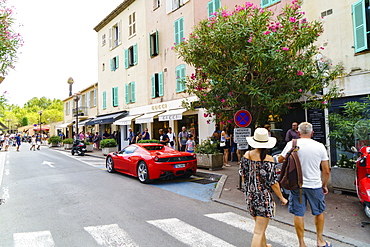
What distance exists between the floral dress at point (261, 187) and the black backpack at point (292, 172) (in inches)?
15.7

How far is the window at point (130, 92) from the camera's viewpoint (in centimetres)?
2277

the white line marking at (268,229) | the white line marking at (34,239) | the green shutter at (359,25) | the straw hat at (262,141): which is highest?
the green shutter at (359,25)

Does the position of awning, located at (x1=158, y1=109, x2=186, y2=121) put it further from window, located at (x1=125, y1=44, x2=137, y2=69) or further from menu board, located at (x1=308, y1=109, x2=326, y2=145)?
window, located at (x1=125, y1=44, x2=137, y2=69)

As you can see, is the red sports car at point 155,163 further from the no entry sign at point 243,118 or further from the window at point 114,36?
the window at point 114,36

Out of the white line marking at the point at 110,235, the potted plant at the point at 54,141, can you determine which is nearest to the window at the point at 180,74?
the white line marking at the point at 110,235

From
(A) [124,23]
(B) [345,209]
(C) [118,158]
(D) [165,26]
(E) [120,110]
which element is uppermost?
(A) [124,23]

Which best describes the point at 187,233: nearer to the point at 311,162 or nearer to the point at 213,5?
the point at 311,162

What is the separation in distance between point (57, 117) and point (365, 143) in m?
66.3

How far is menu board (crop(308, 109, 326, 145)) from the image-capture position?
1063cm

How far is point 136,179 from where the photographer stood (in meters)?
10.1

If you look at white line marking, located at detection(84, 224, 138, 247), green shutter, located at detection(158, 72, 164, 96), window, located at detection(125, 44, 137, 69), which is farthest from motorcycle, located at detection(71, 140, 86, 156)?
white line marking, located at detection(84, 224, 138, 247)

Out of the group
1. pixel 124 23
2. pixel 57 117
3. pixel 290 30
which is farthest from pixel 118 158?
pixel 57 117

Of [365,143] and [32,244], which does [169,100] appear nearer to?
[365,143]

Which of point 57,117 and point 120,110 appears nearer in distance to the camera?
point 120,110
